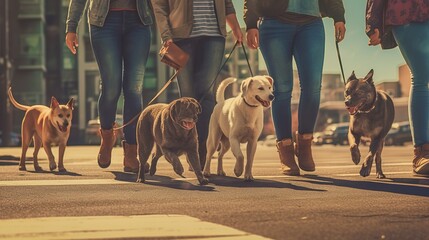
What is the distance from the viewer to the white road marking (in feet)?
13.0

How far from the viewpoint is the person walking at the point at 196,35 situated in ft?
24.5

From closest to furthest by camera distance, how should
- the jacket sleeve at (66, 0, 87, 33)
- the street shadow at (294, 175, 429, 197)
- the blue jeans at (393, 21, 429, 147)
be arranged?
the street shadow at (294, 175, 429, 197) → the blue jeans at (393, 21, 429, 147) → the jacket sleeve at (66, 0, 87, 33)

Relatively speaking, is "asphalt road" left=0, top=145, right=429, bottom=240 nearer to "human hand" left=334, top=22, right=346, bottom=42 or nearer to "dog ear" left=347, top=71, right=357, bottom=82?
"dog ear" left=347, top=71, right=357, bottom=82

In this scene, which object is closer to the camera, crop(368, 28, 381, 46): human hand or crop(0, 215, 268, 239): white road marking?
crop(0, 215, 268, 239): white road marking

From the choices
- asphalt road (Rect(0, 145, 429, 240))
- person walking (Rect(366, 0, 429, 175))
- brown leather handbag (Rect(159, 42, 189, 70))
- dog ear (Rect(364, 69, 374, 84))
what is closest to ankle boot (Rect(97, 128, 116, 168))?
asphalt road (Rect(0, 145, 429, 240))

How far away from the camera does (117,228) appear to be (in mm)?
4227

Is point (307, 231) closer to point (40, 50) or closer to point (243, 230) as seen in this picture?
point (243, 230)

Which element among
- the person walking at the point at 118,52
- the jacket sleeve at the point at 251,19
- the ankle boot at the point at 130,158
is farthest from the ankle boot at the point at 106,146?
the jacket sleeve at the point at 251,19

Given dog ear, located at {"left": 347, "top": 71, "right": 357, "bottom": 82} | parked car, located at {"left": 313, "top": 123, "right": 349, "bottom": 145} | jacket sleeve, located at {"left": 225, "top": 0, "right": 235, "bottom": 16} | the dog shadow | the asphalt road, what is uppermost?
jacket sleeve, located at {"left": 225, "top": 0, "right": 235, "bottom": 16}

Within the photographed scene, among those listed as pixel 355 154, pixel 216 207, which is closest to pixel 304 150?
pixel 355 154

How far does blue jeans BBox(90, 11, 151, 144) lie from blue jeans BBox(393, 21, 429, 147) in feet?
7.83

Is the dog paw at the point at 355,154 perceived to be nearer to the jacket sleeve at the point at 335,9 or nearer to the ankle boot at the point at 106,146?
the jacket sleeve at the point at 335,9

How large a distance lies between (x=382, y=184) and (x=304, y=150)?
3.98 feet

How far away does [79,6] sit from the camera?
27.3ft
